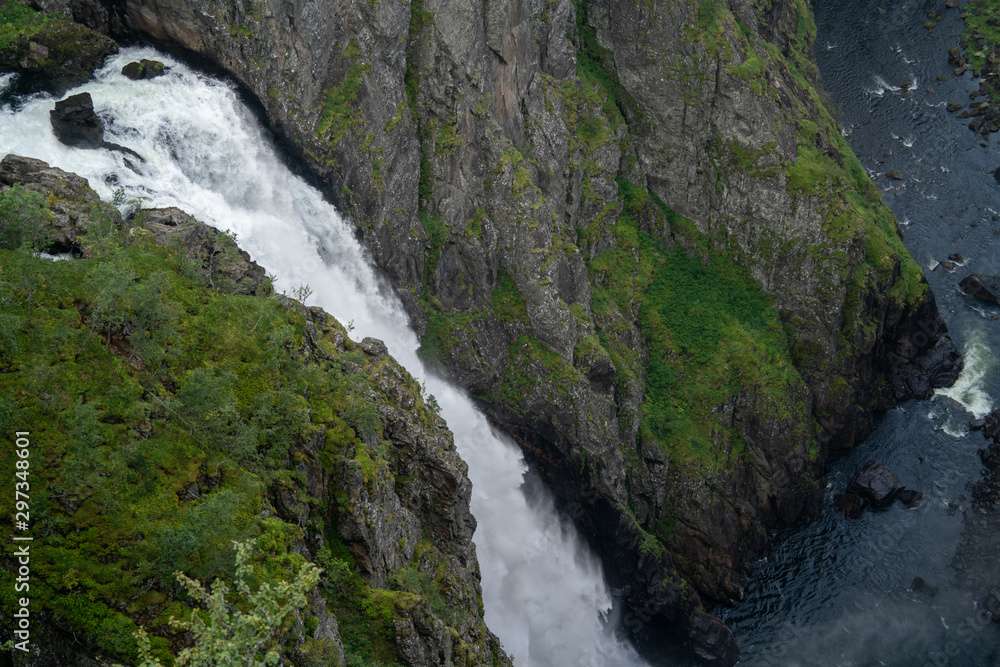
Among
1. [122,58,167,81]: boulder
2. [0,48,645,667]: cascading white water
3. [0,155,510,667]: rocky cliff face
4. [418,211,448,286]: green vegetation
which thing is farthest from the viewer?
[418,211,448,286]: green vegetation

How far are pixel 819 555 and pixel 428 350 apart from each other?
91.2ft

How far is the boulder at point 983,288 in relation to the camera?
59.0 m

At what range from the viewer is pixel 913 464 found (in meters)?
50.8

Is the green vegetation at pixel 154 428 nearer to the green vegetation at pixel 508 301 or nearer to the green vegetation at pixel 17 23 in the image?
the green vegetation at pixel 17 23

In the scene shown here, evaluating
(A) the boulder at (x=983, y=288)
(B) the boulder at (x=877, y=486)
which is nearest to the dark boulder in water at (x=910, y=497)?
(B) the boulder at (x=877, y=486)

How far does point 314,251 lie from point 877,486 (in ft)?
124

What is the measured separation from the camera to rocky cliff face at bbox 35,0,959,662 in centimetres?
3541

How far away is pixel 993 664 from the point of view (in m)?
41.3

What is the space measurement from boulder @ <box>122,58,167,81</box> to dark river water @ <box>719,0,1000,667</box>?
132 feet

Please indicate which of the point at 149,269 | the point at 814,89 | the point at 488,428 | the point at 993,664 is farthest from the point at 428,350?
the point at 814,89

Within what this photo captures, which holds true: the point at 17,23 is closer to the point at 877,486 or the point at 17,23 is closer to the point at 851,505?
the point at 851,505

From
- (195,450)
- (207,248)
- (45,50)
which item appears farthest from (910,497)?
(45,50)

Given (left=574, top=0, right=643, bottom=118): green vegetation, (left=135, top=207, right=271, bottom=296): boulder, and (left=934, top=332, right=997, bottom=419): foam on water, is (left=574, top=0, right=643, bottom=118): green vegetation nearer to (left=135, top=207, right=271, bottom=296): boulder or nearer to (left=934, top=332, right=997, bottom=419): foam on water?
(left=934, top=332, right=997, bottom=419): foam on water

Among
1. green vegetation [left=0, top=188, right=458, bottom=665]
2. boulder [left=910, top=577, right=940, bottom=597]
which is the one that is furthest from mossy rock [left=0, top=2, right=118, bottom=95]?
boulder [left=910, top=577, right=940, bottom=597]
